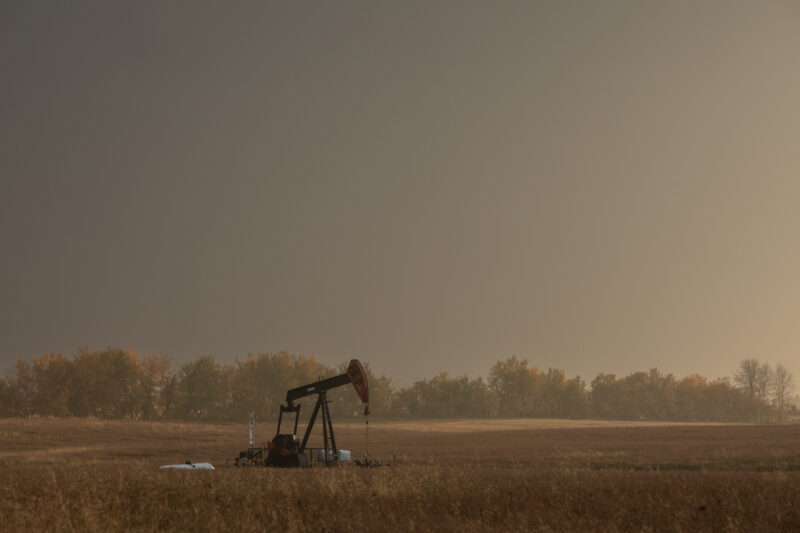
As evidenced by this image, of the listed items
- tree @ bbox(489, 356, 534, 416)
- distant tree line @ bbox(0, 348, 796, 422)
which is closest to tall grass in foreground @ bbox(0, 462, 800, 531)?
distant tree line @ bbox(0, 348, 796, 422)

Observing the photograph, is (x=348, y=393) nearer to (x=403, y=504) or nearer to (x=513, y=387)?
(x=513, y=387)

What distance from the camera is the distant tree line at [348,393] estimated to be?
106750mm

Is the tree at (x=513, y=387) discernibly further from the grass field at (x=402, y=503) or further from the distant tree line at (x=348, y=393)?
the grass field at (x=402, y=503)

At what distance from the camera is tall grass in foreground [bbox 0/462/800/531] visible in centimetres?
1177

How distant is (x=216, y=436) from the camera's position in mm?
60969

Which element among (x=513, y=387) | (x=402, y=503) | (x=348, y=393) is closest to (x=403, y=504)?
(x=402, y=503)

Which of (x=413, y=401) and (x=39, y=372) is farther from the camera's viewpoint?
(x=413, y=401)

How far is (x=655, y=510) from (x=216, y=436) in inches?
2104

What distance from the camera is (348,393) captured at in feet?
381

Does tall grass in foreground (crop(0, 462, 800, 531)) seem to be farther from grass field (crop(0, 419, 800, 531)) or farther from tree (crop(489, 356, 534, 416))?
tree (crop(489, 356, 534, 416))

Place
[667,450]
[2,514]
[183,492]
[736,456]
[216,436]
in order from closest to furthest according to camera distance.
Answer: [2,514] → [183,492] → [736,456] → [667,450] → [216,436]

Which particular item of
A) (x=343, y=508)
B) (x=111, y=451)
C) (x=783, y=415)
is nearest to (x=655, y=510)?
(x=343, y=508)

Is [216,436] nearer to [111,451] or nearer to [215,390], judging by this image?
[111,451]

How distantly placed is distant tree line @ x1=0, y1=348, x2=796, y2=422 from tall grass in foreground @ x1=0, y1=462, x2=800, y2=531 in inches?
3134
